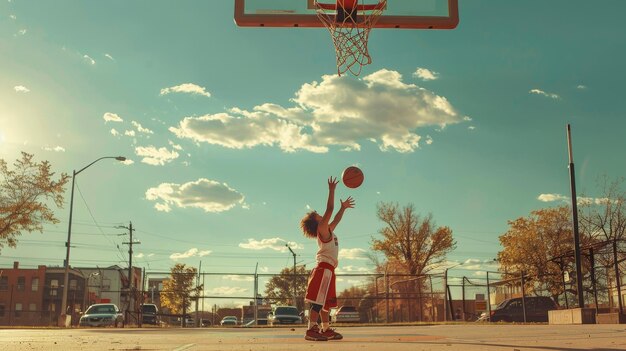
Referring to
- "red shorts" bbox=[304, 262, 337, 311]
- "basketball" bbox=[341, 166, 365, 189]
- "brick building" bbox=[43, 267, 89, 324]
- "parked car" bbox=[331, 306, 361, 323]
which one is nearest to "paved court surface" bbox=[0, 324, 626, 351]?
"red shorts" bbox=[304, 262, 337, 311]

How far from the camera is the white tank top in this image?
8.55 meters

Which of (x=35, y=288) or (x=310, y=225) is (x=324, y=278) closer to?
(x=310, y=225)

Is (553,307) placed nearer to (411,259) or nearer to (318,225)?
(411,259)

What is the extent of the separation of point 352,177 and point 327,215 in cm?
141

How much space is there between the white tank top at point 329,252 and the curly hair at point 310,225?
27 cm

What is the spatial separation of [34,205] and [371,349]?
97.2 feet

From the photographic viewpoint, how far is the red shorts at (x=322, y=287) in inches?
333

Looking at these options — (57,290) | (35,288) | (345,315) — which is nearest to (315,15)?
(345,315)

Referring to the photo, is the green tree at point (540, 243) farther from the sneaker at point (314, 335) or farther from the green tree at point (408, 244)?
the sneaker at point (314, 335)

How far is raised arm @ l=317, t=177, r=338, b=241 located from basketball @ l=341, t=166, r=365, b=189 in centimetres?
101

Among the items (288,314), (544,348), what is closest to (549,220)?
(288,314)

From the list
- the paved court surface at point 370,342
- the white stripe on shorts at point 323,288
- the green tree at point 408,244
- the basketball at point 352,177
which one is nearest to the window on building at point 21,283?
the green tree at point 408,244

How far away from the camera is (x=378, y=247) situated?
52938 millimetres

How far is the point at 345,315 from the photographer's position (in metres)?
31.9
